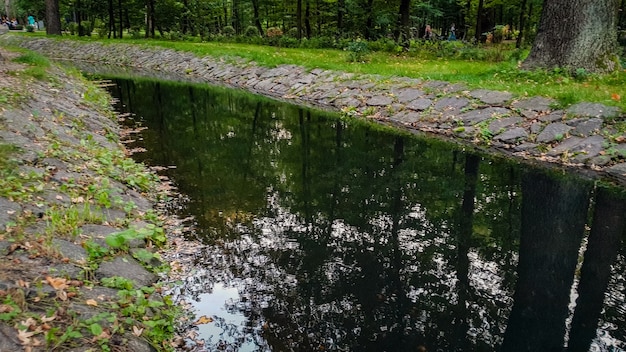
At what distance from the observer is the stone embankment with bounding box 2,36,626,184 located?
329 inches

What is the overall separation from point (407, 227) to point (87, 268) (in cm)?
359

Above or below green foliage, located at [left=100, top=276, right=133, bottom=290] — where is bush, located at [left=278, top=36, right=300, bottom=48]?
above

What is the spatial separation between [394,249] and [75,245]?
3148 mm

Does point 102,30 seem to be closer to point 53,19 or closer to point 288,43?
point 53,19

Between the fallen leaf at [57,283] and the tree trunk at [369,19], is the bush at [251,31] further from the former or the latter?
the fallen leaf at [57,283]

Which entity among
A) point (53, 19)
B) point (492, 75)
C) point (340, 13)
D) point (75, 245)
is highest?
point (340, 13)

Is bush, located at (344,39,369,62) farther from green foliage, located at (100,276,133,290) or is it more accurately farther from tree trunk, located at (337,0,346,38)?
green foliage, located at (100,276,133,290)

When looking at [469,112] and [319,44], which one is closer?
[469,112]

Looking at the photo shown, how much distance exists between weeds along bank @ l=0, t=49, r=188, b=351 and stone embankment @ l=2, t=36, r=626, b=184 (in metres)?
6.41

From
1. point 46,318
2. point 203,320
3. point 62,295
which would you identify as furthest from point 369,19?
point 46,318

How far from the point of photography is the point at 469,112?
1061cm

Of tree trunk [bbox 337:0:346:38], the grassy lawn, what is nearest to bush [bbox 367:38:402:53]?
the grassy lawn

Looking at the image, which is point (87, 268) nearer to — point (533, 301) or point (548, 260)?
point (533, 301)

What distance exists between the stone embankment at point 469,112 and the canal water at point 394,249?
840mm
